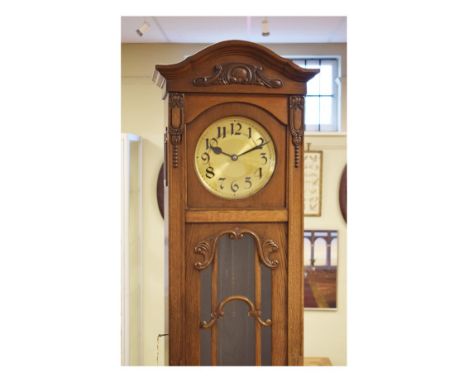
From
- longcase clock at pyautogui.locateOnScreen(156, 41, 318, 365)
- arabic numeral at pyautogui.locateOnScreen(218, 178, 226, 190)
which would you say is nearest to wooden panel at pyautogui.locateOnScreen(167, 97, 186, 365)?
longcase clock at pyautogui.locateOnScreen(156, 41, 318, 365)

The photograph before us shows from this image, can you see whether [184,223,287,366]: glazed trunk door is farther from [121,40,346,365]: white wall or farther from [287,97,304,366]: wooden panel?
[121,40,346,365]: white wall

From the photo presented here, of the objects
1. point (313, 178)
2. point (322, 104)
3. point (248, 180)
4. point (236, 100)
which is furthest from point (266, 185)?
point (322, 104)

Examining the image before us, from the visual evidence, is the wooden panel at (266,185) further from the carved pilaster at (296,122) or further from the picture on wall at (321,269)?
the picture on wall at (321,269)

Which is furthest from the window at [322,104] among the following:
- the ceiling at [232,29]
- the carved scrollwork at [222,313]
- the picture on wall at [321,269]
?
the carved scrollwork at [222,313]

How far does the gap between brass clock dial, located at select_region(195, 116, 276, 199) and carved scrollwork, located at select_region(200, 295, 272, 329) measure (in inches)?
14.8

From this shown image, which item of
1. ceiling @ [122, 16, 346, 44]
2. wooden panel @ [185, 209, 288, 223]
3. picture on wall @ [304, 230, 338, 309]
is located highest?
ceiling @ [122, 16, 346, 44]

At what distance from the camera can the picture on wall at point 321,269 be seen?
4.67 metres

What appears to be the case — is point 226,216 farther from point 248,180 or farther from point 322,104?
point 322,104

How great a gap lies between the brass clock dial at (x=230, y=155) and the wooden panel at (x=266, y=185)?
2cm

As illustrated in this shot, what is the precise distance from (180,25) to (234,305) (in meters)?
2.69

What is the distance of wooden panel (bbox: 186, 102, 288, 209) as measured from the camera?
6.75 feet

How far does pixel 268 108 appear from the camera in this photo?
2.07m

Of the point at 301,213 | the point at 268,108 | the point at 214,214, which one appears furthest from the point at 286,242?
the point at 268,108

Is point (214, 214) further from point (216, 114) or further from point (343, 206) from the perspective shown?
point (343, 206)
